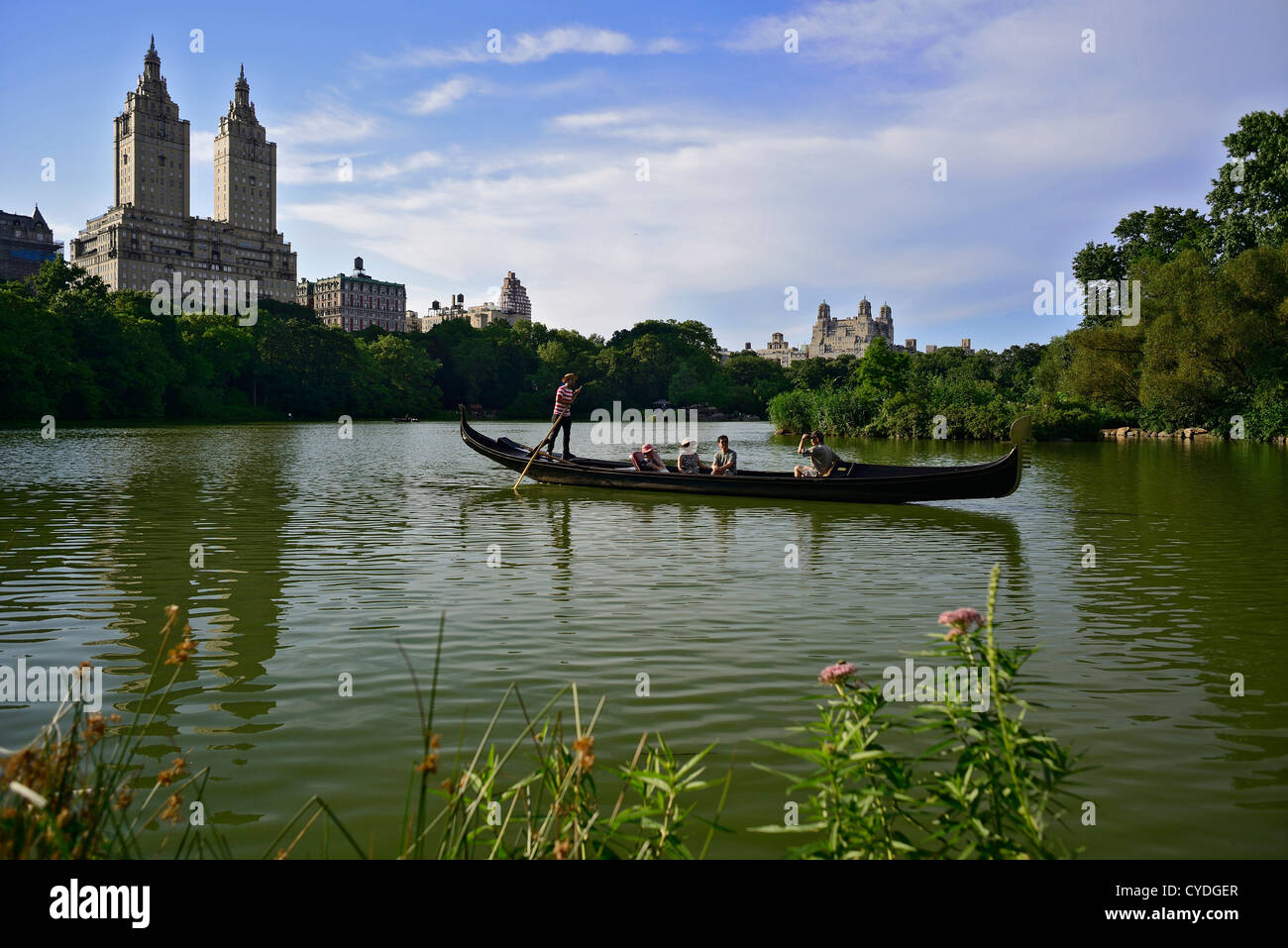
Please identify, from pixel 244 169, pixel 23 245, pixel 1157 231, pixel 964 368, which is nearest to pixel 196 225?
pixel 244 169

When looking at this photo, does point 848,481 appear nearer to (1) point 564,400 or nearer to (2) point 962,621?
(1) point 564,400

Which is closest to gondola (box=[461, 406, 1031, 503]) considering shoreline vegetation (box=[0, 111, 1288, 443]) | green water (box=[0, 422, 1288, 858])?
green water (box=[0, 422, 1288, 858])

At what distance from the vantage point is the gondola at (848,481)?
47.8 feet

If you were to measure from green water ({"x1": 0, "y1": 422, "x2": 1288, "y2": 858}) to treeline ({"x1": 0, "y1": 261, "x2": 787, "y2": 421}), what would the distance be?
133ft

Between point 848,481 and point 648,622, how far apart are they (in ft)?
28.3

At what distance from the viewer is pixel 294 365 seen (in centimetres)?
7369

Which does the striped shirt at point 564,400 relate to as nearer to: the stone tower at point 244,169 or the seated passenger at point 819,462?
the seated passenger at point 819,462

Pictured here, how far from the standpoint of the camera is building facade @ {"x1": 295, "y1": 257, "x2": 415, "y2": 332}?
491ft

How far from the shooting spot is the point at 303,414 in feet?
243

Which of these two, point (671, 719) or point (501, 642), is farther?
point (501, 642)

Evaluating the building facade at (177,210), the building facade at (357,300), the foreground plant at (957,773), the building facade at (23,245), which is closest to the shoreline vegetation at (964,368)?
the foreground plant at (957,773)

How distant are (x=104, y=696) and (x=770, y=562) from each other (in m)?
6.58

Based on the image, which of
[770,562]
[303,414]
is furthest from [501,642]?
[303,414]
